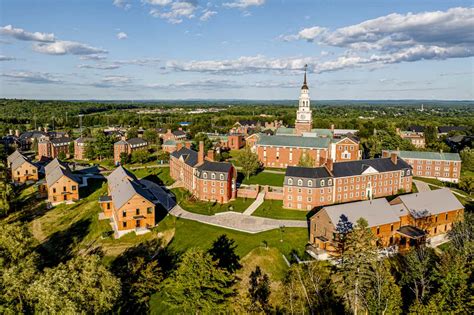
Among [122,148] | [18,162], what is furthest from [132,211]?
[122,148]

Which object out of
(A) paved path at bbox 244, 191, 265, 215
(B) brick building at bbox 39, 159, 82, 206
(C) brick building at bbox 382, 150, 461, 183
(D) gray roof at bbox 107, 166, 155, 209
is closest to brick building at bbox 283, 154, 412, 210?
(A) paved path at bbox 244, 191, 265, 215

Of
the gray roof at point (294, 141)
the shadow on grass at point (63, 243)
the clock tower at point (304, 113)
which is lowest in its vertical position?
the shadow on grass at point (63, 243)

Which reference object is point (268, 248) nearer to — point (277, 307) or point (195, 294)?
point (277, 307)

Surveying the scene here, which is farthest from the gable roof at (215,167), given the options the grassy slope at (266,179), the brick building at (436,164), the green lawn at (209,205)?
the brick building at (436,164)

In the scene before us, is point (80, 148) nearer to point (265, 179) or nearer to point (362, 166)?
point (265, 179)

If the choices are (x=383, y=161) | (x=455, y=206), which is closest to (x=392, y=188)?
(x=383, y=161)

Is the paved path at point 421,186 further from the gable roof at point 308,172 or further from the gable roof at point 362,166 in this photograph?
the gable roof at point 308,172

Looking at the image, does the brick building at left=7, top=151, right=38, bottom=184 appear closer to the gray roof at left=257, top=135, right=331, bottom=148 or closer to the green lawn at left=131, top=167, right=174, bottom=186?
the green lawn at left=131, top=167, right=174, bottom=186
